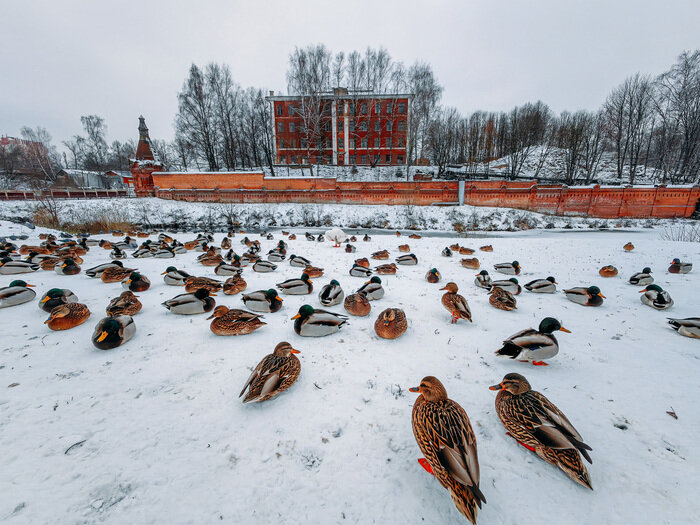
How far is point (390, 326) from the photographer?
3855 mm

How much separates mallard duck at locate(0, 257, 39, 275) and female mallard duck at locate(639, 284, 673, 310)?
13291 millimetres

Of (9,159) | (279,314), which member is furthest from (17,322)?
(9,159)

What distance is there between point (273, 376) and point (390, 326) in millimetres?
1834

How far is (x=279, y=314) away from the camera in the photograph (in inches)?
183

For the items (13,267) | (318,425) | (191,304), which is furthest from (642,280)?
(13,267)

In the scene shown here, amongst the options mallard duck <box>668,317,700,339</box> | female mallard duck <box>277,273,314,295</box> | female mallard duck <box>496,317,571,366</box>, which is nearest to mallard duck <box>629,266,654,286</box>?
mallard duck <box>668,317,700,339</box>

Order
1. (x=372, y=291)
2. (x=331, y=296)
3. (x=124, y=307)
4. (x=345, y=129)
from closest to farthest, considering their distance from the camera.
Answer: (x=124, y=307)
(x=331, y=296)
(x=372, y=291)
(x=345, y=129)

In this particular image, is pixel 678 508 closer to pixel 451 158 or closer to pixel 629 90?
pixel 629 90

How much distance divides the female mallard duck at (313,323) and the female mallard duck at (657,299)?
579cm

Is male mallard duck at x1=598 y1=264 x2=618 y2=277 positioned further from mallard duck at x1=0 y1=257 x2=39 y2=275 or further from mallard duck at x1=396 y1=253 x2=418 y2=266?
mallard duck at x1=0 y1=257 x2=39 y2=275

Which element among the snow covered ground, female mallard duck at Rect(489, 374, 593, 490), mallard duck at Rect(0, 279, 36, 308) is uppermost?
mallard duck at Rect(0, 279, 36, 308)

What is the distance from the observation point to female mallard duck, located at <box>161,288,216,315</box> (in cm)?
444

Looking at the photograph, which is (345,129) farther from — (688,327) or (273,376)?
(273,376)

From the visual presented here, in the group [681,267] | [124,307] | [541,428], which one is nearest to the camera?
[541,428]
